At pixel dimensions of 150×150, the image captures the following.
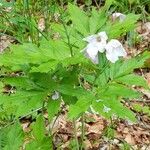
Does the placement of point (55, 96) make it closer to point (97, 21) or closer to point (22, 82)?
point (22, 82)

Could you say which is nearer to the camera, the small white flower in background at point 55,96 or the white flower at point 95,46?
the white flower at point 95,46

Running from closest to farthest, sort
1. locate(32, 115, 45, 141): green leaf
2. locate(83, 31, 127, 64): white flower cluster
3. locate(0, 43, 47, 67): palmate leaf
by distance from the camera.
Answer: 1. locate(83, 31, 127, 64): white flower cluster
2. locate(0, 43, 47, 67): palmate leaf
3. locate(32, 115, 45, 141): green leaf

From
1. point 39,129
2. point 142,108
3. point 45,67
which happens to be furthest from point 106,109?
point 142,108

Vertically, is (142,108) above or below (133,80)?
above

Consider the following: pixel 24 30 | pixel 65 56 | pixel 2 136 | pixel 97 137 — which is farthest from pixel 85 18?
pixel 24 30

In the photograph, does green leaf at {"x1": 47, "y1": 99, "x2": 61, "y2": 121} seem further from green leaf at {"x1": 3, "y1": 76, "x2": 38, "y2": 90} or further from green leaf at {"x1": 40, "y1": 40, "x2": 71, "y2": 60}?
green leaf at {"x1": 40, "y1": 40, "x2": 71, "y2": 60}

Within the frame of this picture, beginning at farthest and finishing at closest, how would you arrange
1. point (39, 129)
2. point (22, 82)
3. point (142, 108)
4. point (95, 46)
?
1. point (142, 108)
2. point (39, 129)
3. point (22, 82)
4. point (95, 46)

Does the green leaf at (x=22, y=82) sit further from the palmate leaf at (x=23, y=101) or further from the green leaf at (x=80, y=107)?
the green leaf at (x=80, y=107)

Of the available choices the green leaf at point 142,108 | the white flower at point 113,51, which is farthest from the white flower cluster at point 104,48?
the green leaf at point 142,108

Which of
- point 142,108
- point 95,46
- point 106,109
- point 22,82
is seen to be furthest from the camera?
point 142,108

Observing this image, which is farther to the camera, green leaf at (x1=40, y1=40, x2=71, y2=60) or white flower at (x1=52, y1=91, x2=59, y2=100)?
white flower at (x1=52, y1=91, x2=59, y2=100)

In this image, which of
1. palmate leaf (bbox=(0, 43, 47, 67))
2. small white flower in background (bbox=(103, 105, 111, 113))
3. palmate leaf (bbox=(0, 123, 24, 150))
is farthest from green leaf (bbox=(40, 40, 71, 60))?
palmate leaf (bbox=(0, 123, 24, 150))
